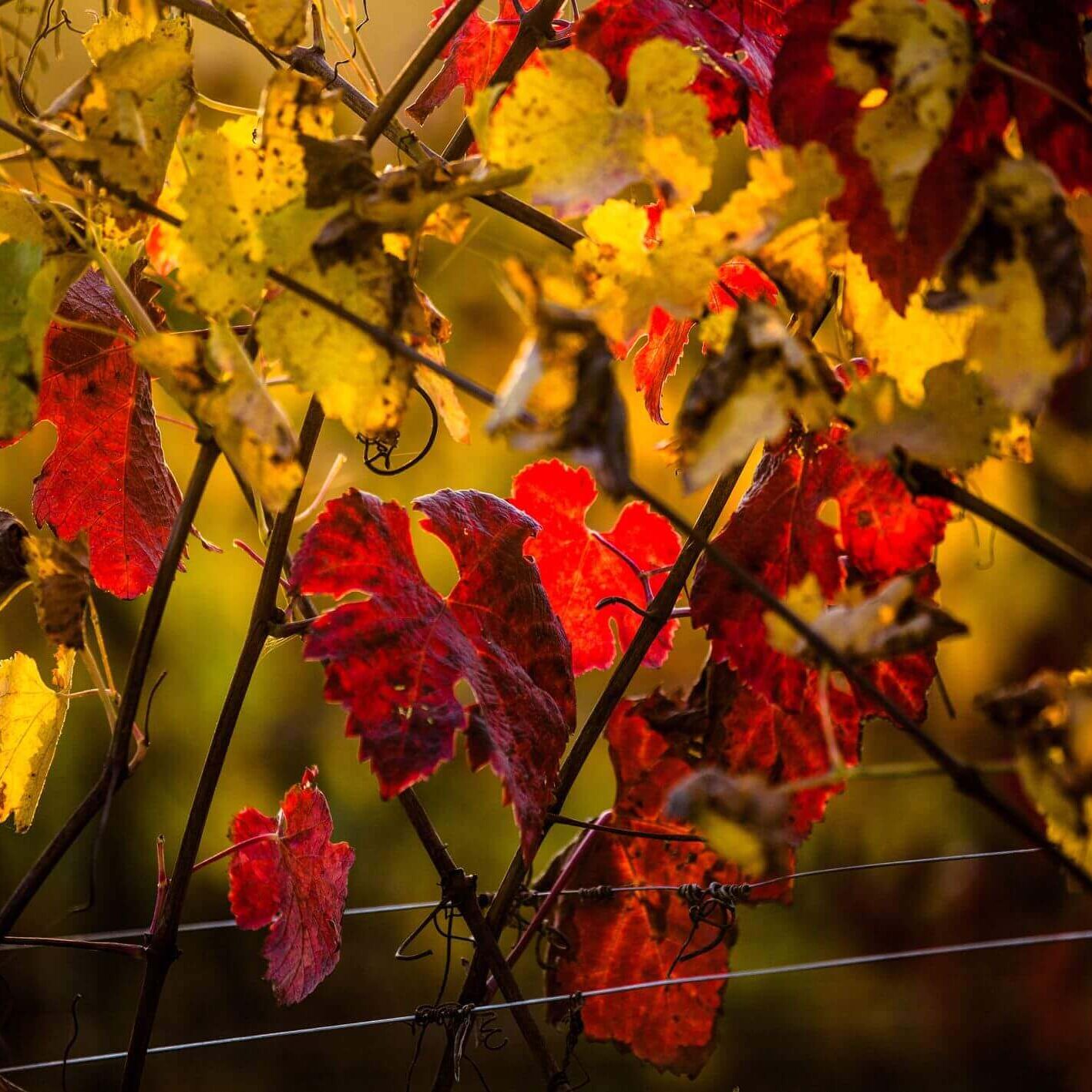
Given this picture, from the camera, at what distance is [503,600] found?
489mm

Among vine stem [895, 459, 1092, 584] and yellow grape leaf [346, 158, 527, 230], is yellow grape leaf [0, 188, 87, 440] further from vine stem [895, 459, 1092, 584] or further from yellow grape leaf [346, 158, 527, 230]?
vine stem [895, 459, 1092, 584]

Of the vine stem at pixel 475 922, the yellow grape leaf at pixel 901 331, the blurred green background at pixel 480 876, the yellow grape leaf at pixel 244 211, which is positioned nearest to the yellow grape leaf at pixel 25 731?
the vine stem at pixel 475 922

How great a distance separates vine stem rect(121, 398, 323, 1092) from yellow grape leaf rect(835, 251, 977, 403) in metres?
0.21

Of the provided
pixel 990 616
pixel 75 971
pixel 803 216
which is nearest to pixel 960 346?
pixel 803 216

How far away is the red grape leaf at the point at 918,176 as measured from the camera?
1.10 ft

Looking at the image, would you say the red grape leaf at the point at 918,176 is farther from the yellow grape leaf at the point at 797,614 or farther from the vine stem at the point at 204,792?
the vine stem at the point at 204,792

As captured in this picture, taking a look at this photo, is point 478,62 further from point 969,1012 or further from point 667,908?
point 969,1012

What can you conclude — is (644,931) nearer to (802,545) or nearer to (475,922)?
(475,922)

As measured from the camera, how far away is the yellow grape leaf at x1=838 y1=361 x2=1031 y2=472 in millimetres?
284

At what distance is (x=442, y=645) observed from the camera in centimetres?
43

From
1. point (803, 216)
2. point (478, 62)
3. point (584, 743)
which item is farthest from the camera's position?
point (478, 62)

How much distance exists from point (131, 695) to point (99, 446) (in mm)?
192

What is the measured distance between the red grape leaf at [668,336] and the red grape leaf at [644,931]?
0.16m

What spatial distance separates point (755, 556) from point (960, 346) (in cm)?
15
